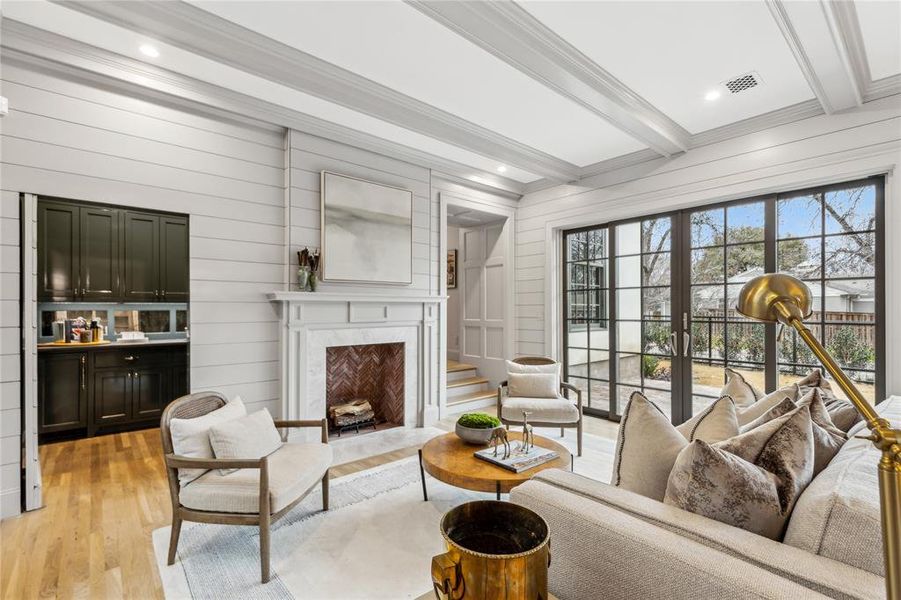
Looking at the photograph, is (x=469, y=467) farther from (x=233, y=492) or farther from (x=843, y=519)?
(x=843, y=519)

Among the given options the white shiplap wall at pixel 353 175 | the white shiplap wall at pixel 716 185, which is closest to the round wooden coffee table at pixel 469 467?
the white shiplap wall at pixel 353 175

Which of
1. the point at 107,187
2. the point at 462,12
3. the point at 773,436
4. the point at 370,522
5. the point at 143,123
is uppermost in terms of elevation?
the point at 462,12

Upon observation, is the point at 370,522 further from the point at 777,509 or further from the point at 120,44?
the point at 120,44

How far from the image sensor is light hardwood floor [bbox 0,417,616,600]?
1.89 metres

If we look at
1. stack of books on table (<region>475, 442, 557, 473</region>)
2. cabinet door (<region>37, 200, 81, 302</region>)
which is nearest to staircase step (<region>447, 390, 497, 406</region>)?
stack of books on table (<region>475, 442, 557, 473</region>)

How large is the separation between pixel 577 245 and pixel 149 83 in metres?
4.25

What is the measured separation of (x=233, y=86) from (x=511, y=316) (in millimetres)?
3817

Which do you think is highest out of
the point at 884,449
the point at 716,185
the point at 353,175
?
the point at 353,175

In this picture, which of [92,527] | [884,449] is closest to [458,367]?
[92,527]

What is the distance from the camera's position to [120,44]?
259 centimetres

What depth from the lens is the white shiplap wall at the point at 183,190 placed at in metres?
2.51

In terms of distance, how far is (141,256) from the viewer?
3.91 m

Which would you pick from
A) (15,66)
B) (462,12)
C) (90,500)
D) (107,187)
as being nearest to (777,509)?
(462,12)

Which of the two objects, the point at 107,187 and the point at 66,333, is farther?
the point at 66,333
